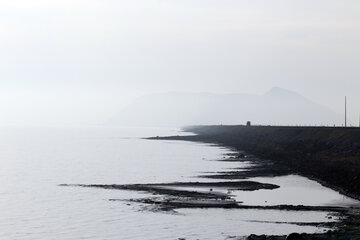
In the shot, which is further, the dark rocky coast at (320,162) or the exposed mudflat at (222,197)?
the exposed mudflat at (222,197)

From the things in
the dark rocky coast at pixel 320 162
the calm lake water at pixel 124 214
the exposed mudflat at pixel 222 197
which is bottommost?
the calm lake water at pixel 124 214

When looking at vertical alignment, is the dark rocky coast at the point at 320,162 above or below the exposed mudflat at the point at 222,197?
above

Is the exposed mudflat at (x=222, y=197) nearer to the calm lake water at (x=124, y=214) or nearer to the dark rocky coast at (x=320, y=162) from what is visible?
the dark rocky coast at (x=320, y=162)

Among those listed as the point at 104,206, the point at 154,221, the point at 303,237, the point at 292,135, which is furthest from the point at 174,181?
the point at 292,135

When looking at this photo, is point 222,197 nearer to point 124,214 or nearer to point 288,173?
point 124,214

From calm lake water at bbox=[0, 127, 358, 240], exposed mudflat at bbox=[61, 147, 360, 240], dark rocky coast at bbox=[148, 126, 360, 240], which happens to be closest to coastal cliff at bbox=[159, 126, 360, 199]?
dark rocky coast at bbox=[148, 126, 360, 240]

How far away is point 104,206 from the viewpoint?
44.0 meters

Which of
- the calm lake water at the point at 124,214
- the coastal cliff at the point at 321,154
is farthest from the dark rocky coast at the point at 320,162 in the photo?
the calm lake water at the point at 124,214

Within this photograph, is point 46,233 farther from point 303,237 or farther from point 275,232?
point 303,237

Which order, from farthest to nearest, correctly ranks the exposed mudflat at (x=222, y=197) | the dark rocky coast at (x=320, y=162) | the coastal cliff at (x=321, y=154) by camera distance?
the coastal cliff at (x=321, y=154) → the exposed mudflat at (x=222, y=197) → the dark rocky coast at (x=320, y=162)

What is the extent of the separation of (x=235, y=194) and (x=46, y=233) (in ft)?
60.8

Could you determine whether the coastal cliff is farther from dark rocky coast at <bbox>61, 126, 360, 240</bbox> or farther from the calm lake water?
the calm lake water

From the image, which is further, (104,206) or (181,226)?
(104,206)

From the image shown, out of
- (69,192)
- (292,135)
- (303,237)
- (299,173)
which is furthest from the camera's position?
(292,135)
